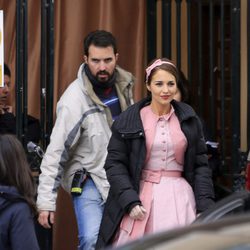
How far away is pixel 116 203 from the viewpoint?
5.88m

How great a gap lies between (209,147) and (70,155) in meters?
1.32

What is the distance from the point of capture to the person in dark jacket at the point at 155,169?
575cm

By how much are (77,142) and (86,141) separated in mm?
61

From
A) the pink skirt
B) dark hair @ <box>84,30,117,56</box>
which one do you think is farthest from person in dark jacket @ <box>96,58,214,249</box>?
dark hair @ <box>84,30,117,56</box>

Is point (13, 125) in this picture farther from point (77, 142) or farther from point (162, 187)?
point (162, 187)

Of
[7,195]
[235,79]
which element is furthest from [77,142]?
[235,79]

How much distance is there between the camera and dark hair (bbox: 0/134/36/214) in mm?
5352

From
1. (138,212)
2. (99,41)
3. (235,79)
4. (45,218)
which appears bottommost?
(45,218)

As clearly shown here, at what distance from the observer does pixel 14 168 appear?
17.6ft

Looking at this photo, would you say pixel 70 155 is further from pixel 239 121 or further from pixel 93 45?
pixel 239 121

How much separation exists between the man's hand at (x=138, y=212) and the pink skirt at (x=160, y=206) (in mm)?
39

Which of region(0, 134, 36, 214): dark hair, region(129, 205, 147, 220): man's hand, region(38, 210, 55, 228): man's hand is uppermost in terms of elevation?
region(0, 134, 36, 214): dark hair

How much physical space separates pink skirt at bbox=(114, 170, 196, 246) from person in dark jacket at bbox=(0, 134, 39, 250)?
68 cm

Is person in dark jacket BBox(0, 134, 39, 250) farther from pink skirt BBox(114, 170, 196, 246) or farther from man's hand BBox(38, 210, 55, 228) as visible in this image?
man's hand BBox(38, 210, 55, 228)
